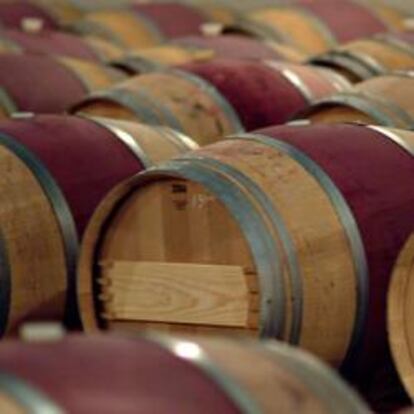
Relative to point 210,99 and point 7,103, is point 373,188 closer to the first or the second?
point 210,99

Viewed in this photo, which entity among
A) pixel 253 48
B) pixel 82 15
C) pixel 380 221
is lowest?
pixel 82 15

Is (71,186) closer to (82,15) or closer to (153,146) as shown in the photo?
(153,146)

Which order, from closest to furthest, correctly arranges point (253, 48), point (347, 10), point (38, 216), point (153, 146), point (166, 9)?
point (38, 216), point (153, 146), point (253, 48), point (347, 10), point (166, 9)

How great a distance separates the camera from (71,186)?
4.41 m

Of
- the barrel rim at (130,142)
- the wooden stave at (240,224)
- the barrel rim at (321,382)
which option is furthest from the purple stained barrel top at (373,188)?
the barrel rim at (321,382)

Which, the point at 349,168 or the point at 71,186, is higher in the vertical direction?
the point at 349,168

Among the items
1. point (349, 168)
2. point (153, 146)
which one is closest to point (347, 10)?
point (153, 146)

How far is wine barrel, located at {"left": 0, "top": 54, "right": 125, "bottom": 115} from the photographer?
640cm

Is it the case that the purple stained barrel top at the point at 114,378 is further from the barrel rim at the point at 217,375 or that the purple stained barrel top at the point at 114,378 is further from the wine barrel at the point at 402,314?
the wine barrel at the point at 402,314

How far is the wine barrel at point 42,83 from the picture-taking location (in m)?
6.40

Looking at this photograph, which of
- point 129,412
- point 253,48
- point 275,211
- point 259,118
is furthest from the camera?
point 253,48

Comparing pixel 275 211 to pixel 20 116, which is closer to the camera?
pixel 275 211

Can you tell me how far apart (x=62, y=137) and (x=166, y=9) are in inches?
225

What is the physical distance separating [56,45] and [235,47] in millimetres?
1122
